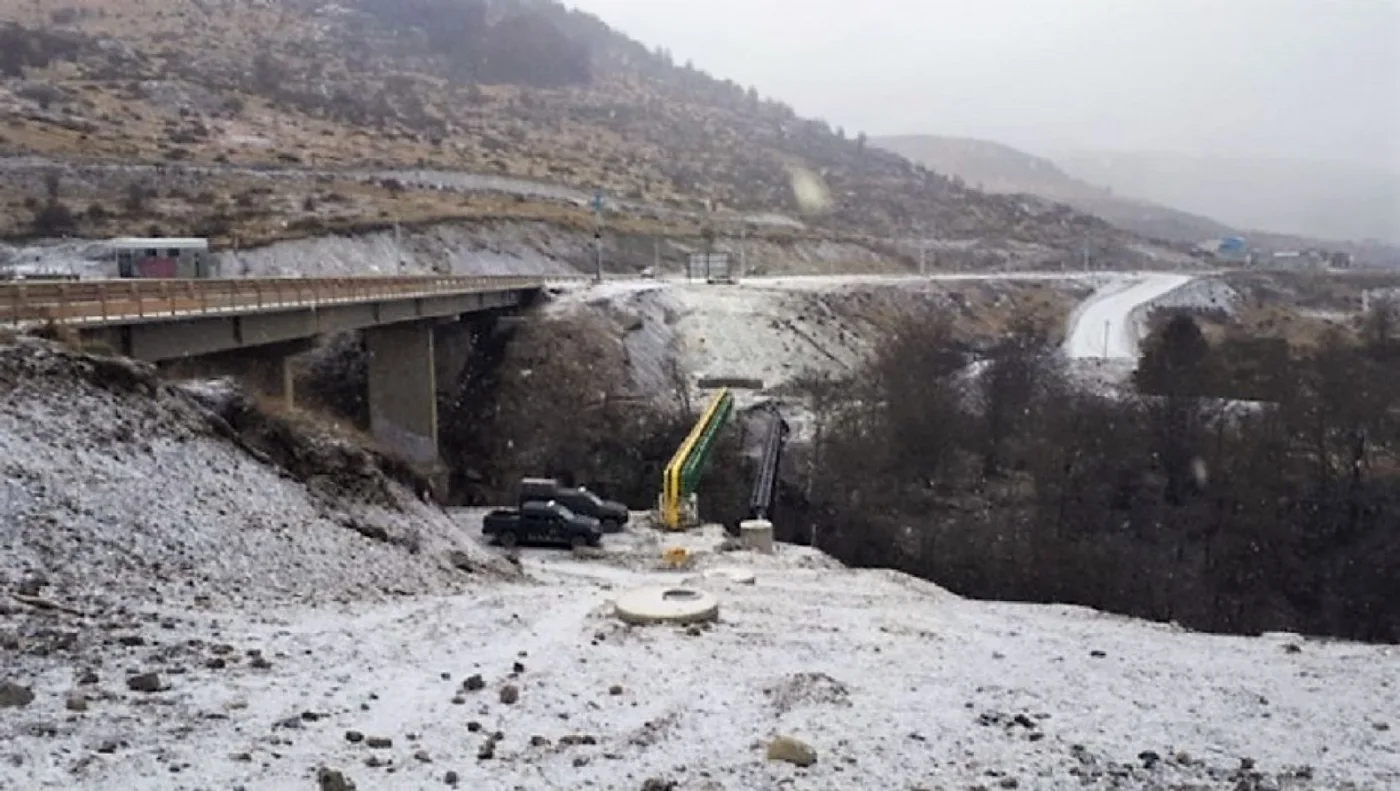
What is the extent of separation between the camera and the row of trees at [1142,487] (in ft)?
118

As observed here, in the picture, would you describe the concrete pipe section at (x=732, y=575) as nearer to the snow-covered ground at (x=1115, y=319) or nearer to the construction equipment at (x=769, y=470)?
the construction equipment at (x=769, y=470)

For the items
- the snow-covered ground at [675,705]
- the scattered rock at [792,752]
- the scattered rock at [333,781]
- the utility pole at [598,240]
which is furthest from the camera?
the utility pole at [598,240]

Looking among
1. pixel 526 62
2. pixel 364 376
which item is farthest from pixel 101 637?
pixel 526 62

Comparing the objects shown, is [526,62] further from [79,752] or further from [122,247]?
[79,752]

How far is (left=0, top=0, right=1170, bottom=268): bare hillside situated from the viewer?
72688 mm

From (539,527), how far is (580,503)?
108 inches

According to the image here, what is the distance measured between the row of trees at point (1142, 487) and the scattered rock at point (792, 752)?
2594 centimetres

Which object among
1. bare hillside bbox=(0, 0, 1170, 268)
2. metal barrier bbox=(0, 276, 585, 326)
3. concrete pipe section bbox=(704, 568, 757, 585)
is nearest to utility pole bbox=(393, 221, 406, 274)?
bare hillside bbox=(0, 0, 1170, 268)

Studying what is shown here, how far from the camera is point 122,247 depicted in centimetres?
4562

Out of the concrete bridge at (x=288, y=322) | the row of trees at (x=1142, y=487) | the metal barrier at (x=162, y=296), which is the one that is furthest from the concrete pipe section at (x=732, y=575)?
the row of trees at (x=1142, y=487)

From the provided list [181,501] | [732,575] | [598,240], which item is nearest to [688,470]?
[732,575]

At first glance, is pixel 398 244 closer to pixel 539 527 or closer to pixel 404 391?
pixel 404 391

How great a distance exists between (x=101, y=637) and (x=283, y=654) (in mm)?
1699

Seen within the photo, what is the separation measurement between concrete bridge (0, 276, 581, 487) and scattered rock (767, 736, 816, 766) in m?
15.4
